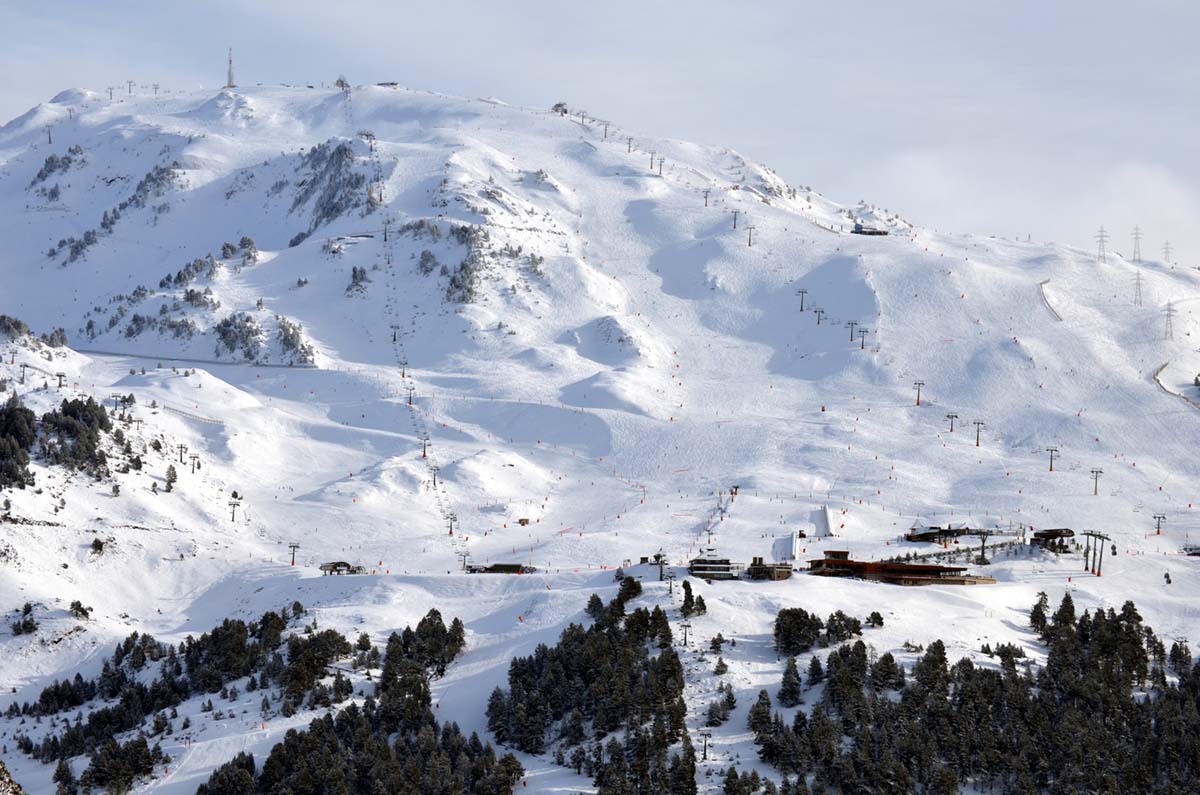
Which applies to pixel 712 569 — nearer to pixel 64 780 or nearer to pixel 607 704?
pixel 607 704

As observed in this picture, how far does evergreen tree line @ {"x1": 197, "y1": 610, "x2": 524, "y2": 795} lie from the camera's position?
2292 inches

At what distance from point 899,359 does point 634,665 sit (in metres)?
98.2

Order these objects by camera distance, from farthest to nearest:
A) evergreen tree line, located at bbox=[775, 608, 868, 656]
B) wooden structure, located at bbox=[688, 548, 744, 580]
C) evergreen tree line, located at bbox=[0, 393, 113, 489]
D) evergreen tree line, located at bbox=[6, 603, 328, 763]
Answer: evergreen tree line, located at bbox=[0, 393, 113, 489]
wooden structure, located at bbox=[688, 548, 744, 580]
evergreen tree line, located at bbox=[775, 608, 868, 656]
evergreen tree line, located at bbox=[6, 603, 328, 763]

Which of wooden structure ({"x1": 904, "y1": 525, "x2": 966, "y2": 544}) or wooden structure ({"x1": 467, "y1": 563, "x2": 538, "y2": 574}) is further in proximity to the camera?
wooden structure ({"x1": 904, "y1": 525, "x2": 966, "y2": 544})

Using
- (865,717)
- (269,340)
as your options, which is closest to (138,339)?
(269,340)

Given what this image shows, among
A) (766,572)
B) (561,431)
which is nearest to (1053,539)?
(766,572)

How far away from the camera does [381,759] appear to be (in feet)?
196

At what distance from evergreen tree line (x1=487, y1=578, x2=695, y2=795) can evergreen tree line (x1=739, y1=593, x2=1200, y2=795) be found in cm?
422

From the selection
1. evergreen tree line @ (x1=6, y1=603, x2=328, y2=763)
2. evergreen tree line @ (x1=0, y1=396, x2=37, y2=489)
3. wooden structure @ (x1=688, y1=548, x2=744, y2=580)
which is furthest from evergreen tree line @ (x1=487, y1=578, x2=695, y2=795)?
evergreen tree line @ (x1=0, y1=396, x2=37, y2=489)

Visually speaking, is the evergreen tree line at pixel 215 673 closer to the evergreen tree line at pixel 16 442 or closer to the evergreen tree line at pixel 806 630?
the evergreen tree line at pixel 806 630

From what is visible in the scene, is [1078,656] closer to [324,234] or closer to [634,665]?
[634,665]

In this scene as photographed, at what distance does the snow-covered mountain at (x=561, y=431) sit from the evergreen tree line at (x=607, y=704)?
1.86 metres

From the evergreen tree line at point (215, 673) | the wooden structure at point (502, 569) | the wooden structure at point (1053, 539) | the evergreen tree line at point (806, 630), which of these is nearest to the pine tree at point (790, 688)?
the evergreen tree line at point (806, 630)

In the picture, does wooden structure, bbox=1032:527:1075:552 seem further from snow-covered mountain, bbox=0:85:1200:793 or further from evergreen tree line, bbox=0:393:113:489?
evergreen tree line, bbox=0:393:113:489
